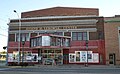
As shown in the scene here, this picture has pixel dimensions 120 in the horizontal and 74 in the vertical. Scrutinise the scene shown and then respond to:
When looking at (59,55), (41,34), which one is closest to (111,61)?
(59,55)

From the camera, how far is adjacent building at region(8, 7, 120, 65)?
2175 inches

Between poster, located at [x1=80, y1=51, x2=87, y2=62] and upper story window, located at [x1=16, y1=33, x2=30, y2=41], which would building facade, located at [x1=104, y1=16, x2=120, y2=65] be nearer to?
poster, located at [x1=80, y1=51, x2=87, y2=62]

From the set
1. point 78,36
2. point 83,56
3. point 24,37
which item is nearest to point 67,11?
point 78,36

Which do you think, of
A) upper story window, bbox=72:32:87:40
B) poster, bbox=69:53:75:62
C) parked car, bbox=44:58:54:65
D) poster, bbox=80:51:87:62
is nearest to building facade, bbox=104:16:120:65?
poster, bbox=80:51:87:62

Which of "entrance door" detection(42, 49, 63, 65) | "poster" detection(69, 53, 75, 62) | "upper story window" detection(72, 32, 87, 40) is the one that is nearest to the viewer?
"poster" detection(69, 53, 75, 62)

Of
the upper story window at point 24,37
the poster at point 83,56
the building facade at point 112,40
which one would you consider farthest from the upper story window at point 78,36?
the upper story window at point 24,37

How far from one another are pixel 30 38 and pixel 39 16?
8682mm

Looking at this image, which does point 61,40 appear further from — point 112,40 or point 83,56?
point 112,40

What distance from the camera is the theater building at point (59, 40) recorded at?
5534 centimetres

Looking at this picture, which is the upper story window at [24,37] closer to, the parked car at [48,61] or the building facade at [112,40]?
the parked car at [48,61]

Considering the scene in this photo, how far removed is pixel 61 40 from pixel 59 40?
480 mm

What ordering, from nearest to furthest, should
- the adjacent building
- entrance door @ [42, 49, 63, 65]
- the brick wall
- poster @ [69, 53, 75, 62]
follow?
1. the adjacent building
2. poster @ [69, 53, 75, 62]
3. entrance door @ [42, 49, 63, 65]
4. the brick wall

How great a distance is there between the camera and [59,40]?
55.2 metres

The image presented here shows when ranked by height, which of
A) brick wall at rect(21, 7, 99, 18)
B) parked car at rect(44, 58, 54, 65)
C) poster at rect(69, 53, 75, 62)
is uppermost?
brick wall at rect(21, 7, 99, 18)
